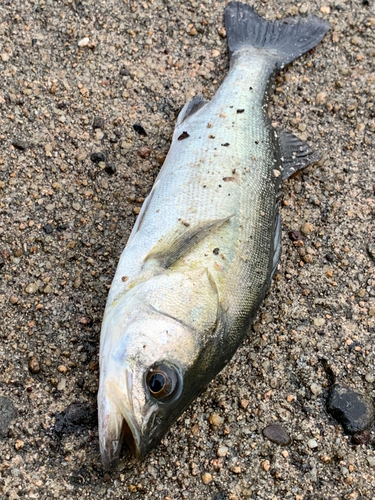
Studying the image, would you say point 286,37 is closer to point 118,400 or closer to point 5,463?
point 118,400

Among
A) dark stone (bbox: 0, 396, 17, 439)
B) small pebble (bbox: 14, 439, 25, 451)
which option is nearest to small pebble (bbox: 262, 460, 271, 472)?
small pebble (bbox: 14, 439, 25, 451)

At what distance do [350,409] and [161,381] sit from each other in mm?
1621

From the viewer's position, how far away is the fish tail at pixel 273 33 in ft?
16.9

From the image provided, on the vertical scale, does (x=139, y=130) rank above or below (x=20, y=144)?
below

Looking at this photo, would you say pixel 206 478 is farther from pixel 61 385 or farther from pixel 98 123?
pixel 98 123

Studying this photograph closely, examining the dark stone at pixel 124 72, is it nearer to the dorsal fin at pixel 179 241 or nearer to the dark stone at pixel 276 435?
the dorsal fin at pixel 179 241

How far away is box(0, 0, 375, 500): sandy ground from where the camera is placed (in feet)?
11.3

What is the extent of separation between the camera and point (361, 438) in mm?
3645

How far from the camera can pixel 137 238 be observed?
12.3 ft

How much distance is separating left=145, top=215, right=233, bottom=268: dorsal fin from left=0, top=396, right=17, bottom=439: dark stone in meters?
1.40

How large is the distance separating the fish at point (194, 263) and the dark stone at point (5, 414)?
753 mm

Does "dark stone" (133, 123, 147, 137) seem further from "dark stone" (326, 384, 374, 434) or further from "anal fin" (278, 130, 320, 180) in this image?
"dark stone" (326, 384, 374, 434)

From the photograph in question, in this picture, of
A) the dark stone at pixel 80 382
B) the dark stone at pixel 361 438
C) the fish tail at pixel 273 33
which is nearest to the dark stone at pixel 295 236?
the dark stone at pixel 361 438

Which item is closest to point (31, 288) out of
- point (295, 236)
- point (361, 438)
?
point (295, 236)
